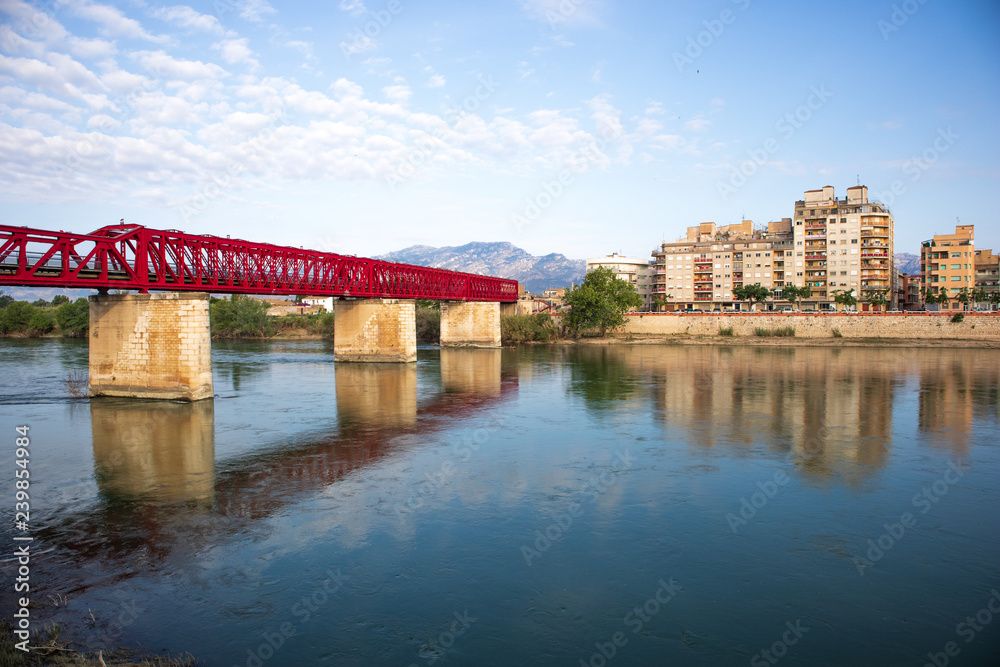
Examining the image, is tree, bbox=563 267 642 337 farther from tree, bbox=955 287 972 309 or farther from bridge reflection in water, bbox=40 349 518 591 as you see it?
tree, bbox=955 287 972 309

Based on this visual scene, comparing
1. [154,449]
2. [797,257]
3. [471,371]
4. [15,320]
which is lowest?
[154,449]

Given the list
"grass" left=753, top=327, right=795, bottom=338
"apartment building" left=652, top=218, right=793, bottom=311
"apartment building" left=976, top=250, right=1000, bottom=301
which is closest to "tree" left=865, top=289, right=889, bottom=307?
"apartment building" left=652, top=218, right=793, bottom=311

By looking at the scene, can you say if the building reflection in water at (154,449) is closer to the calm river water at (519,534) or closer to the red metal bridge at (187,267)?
the calm river water at (519,534)

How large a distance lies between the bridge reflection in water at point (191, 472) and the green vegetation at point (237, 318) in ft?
202

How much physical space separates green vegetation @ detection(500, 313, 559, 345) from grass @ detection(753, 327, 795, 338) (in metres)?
26.8

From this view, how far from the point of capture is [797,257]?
10812 centimetres

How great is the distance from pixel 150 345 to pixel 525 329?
A: 58.6m

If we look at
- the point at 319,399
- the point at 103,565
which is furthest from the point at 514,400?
the point at 103,565

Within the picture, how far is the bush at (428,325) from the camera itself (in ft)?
291

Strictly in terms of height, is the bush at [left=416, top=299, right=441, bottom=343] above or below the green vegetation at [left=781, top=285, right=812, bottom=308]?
below

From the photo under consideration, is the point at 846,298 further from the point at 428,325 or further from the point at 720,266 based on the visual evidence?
the point at 428,325

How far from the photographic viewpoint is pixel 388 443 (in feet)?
73.7

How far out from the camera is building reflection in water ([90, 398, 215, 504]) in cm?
1667

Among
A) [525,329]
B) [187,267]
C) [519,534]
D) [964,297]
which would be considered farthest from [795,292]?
[519,534]
